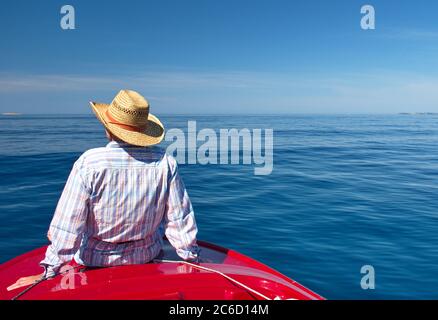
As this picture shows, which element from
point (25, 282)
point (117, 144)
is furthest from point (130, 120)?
point (25, 282)

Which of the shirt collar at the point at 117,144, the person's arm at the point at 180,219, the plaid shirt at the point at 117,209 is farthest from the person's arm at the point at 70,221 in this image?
the person's arm at the point at 180,219

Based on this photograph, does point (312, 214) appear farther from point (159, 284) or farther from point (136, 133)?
point (136, 133)

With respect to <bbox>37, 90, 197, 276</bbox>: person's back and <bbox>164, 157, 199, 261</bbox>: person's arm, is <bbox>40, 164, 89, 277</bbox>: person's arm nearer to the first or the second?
<bbox>37, 90, 197, 276</bbox>: person's back

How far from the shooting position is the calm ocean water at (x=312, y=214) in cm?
623

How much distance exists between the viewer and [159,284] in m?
2.87

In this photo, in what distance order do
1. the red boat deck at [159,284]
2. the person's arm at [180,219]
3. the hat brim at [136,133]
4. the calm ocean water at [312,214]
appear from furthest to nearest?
the calm ocean water at [312,214], the person's arm at [180,219], the hat brim at [136,133], the red boat deck at [159,284]

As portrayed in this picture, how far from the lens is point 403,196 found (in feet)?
34.6

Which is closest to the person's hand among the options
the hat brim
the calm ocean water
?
the hat brim

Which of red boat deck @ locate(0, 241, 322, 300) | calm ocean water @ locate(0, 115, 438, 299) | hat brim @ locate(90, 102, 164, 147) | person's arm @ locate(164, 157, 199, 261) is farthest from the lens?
calm ocean water @ locate(0, 115, 438, 299)

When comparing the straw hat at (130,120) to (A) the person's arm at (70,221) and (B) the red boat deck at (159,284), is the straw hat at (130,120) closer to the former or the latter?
(A) the person's arm at (70,221)

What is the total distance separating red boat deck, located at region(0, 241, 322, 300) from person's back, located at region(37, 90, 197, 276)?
16 centimetres

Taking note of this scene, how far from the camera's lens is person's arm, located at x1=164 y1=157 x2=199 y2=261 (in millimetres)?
3100
